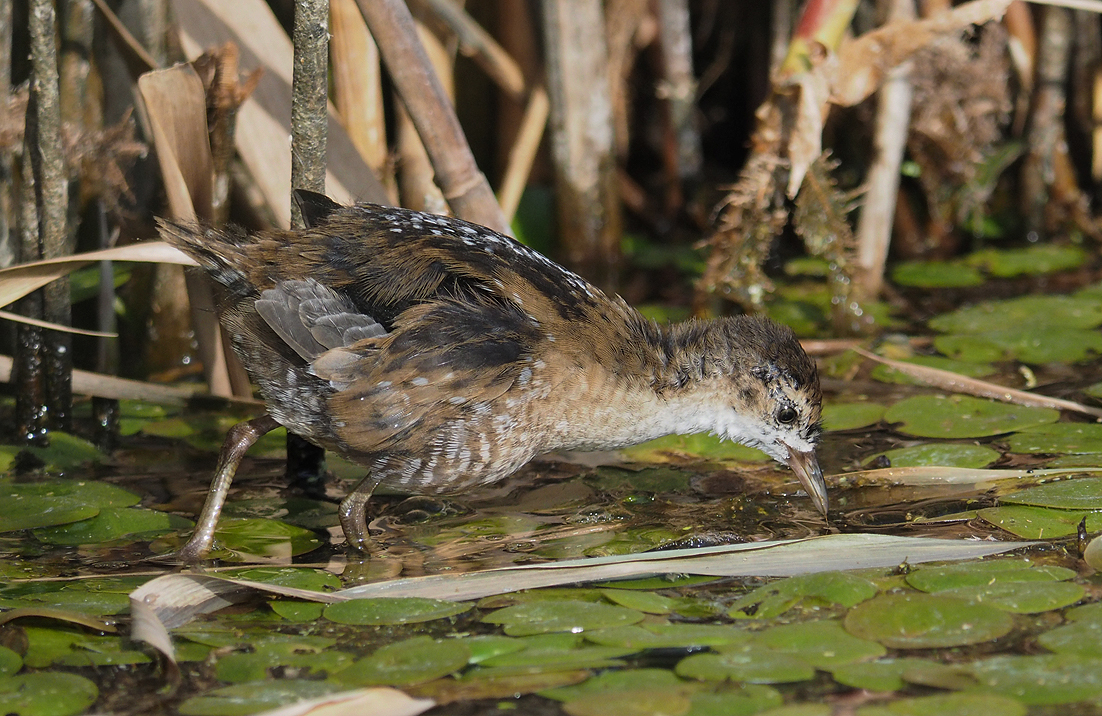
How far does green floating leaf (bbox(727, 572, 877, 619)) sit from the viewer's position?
114 inches

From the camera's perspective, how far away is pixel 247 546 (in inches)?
142

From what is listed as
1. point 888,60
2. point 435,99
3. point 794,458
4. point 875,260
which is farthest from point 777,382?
point 875,260

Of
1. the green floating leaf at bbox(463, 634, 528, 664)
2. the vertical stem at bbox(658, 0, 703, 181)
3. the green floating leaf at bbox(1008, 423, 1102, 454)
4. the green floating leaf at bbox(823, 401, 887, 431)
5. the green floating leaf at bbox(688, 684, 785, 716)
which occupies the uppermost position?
the vertical stem at bbox(658, 0, 703, 181)

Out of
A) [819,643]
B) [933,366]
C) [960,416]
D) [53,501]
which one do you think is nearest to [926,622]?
[819,643]

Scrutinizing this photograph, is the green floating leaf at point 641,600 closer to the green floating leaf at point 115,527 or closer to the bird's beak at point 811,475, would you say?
the bird's beak at point 811,475

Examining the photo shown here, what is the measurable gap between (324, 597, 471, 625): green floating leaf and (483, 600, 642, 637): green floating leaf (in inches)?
4.4

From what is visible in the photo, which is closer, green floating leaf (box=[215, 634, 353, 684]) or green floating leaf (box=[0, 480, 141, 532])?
green floating leaf (box=[215, 634, 353, 684])

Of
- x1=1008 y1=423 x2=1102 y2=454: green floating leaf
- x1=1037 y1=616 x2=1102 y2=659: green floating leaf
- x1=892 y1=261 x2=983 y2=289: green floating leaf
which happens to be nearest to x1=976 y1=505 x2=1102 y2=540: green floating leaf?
x1=1008 y1=423 x2=1102 y2=454: green floating leaf

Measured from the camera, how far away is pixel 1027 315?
538 centimetres

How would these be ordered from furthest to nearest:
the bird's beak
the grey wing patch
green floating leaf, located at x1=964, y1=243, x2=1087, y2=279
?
green floating leaf, located at x1=964, y1=243, x2=1087, y2=279, the bird's beak, the grey wing patch

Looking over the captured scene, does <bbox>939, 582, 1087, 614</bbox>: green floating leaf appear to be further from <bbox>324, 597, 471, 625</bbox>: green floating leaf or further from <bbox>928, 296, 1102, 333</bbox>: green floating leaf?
A: <bbox>928, 296, 1102, 333</bbox>: green floating leaf

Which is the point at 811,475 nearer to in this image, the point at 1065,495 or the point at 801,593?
the point at 1065,495

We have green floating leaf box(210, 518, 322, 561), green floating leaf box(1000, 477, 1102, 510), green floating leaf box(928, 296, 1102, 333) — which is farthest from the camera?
green floating leaf box(928, 296, 1102, 333)

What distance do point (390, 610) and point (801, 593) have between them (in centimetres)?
101
